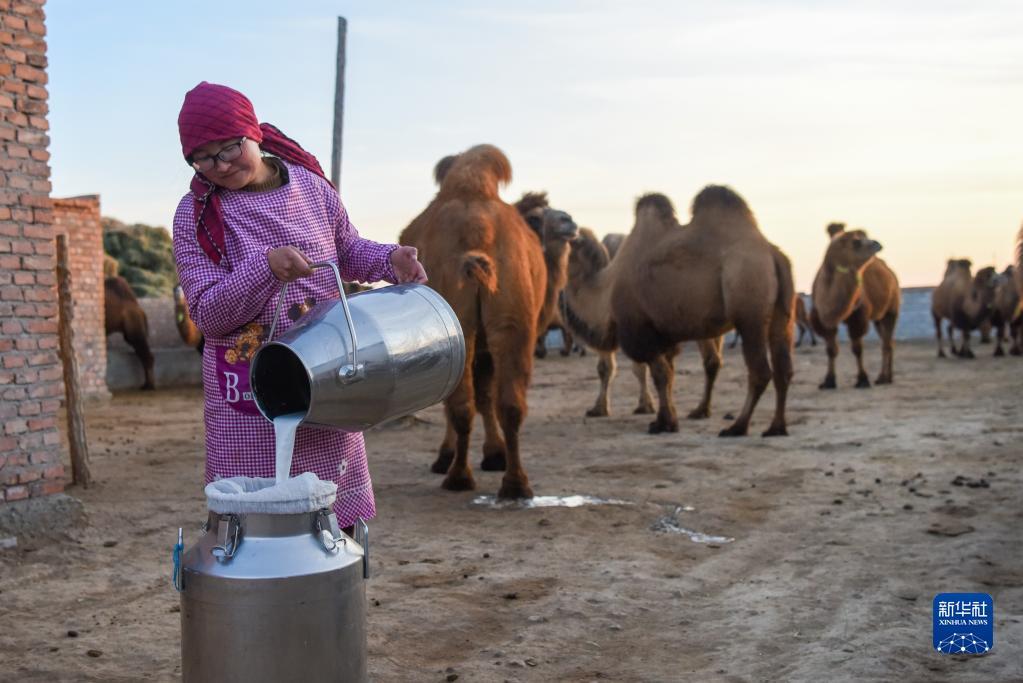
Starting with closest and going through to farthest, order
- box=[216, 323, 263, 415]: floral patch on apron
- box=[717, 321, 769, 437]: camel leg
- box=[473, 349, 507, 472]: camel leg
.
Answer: box=[216, 323, 263, 415]: floral patch on apron < box=[473, 349, 507, 472]: camel leg < box=[717, 321, 769, 437]: camel leg

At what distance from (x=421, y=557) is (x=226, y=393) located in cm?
286

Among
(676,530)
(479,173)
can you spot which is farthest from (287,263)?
(479,173)

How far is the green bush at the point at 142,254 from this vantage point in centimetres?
2705

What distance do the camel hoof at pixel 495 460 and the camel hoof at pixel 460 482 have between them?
2.36 ft

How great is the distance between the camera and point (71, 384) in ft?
27.9

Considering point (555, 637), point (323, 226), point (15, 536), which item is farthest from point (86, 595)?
point (323, 226)

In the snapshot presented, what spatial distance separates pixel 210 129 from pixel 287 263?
0.45m

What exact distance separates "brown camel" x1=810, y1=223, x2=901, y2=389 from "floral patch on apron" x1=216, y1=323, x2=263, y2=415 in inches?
500

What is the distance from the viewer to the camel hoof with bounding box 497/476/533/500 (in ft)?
22.7

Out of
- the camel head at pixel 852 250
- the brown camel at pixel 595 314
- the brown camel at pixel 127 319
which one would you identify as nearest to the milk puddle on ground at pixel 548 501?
the brown camel at pixel 595 314

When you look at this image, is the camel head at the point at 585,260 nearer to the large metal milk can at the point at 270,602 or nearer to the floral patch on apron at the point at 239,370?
the floral patch on apron at the point at 239,370

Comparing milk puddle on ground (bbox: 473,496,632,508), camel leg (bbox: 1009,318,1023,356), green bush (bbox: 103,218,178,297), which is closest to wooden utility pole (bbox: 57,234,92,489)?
milk puddle on ground (bbox: 473,496,632,508)

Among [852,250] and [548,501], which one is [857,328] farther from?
[548,501]

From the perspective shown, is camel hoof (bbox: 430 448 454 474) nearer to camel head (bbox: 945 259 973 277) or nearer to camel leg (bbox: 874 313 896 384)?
camel leg (bbox: 874 313 896 384)
